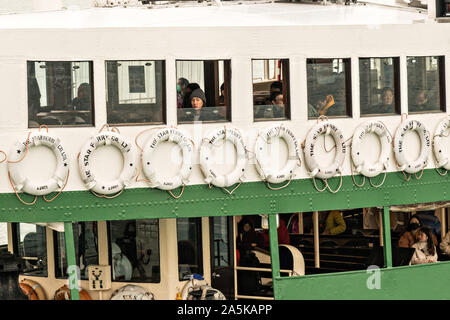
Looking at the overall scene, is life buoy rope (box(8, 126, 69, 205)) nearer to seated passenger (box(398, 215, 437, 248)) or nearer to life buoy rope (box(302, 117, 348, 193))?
life buoy rope (box(302, 117, 348, 193))

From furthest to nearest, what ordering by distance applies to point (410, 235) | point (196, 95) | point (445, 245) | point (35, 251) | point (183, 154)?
point (35, 251)
point (445, 245)
point (410, 235)
point (196, 95)
point (183, 154)

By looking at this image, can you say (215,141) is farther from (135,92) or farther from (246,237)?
(246,237)

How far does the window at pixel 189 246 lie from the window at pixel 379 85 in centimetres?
285

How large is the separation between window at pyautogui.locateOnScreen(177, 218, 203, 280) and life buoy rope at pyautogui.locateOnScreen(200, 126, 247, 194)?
1.29 m

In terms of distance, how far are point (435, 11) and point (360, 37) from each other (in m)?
1.76

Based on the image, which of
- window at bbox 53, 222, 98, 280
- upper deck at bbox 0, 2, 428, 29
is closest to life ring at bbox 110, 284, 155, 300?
window at bbox 53, 222, 98, 280

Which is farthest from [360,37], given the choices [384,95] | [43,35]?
[43,35]

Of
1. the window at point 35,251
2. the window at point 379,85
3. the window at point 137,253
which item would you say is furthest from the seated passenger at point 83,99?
the window at point 379,85

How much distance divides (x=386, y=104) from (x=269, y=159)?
204cm

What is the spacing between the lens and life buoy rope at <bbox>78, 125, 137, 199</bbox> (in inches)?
463

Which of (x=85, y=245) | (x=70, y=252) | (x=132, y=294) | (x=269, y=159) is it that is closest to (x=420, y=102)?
(x=269, y=159)

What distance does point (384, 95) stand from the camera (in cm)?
1349

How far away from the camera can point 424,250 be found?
14.5 m

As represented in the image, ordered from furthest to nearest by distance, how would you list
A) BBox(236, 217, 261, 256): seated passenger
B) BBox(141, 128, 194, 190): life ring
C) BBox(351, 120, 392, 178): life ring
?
BBox(236, 217, 261, 256): seated passenger → BBox(351, 120, 392, 178): life ring → BBox(141, 128, 194, 190): life ring
